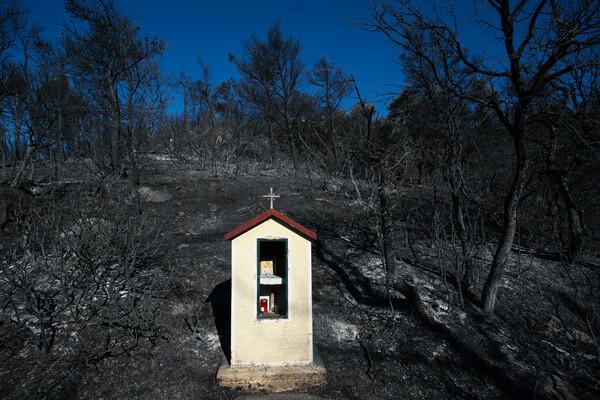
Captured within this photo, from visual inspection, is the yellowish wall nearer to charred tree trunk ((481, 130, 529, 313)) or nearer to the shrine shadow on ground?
the shrine shadow on ground

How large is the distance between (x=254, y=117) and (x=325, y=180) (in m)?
9.89

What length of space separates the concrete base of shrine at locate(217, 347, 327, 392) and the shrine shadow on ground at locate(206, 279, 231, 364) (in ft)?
1.19

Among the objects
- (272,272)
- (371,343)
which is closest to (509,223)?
(371,343)

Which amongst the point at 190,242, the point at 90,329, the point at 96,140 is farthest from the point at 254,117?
the point at 90,329

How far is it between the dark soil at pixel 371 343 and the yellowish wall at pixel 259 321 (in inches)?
18.9

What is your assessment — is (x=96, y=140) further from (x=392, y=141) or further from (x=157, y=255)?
(x=392, y=141)

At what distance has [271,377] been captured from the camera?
4117 millimetres

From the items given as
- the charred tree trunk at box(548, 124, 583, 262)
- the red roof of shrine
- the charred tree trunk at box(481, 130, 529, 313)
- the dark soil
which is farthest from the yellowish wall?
the charred tree trunk at box(548, 124, 583, 262)

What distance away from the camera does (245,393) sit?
13.1ft

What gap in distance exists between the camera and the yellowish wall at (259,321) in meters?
4.22

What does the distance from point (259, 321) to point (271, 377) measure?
65 centimetres

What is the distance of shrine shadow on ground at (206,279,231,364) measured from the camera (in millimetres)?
5062

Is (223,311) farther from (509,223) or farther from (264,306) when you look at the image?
(509,223)

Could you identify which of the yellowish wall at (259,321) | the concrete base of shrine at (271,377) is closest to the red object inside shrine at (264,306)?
the yellowish wall at (259,321)
